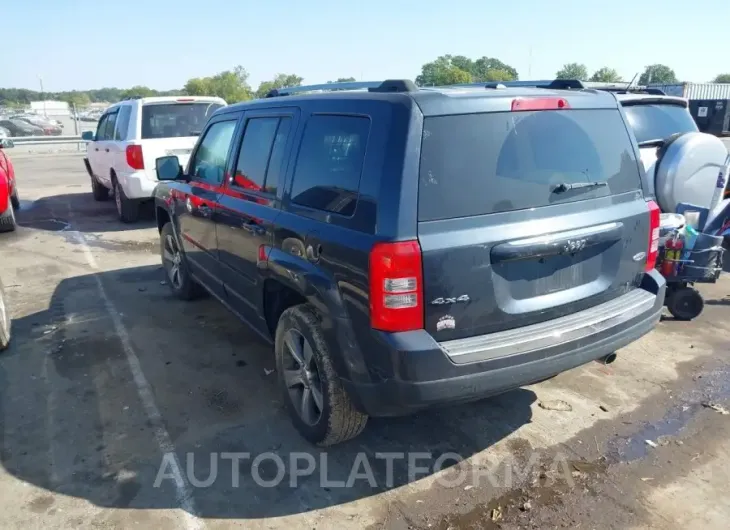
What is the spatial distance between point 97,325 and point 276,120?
295 cm

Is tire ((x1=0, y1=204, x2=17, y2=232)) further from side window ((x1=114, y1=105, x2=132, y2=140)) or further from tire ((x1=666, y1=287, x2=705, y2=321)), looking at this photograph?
tire ((x1=666, y1=287, x2=705, y2=321))

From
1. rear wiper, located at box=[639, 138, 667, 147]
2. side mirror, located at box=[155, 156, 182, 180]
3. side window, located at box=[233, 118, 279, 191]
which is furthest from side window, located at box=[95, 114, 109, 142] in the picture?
rear wiper, located at box=[639, 138, 667, 147]

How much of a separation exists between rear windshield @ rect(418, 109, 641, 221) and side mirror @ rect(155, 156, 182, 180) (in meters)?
3.35

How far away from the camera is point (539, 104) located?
302cm

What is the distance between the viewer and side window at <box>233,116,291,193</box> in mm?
3674

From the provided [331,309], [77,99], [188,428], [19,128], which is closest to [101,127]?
[188,428]

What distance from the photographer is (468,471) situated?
10.8 ft

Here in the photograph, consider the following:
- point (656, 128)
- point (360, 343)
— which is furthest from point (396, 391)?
point (656, 128)

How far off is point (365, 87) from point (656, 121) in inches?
189

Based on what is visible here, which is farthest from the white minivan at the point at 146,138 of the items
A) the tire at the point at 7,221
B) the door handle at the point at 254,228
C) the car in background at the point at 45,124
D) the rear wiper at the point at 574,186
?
the car in background at the point at 45,124

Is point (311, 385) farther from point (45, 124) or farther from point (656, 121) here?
point (45, 124)

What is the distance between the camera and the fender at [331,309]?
114 inches

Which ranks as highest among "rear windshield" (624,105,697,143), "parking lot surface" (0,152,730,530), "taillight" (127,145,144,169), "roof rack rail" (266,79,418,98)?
"roof rack rail" (266,79,418,98)

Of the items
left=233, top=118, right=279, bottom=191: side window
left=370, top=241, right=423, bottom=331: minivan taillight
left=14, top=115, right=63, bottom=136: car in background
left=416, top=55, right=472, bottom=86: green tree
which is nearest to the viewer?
left=370, top=241, right=423, bottom=331: minivan taillight
